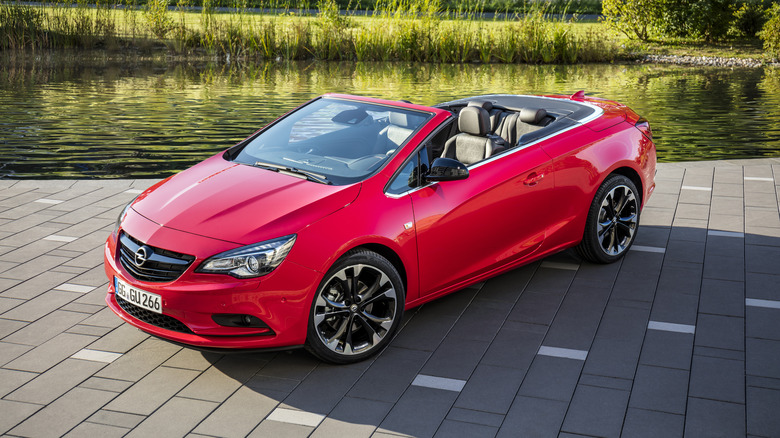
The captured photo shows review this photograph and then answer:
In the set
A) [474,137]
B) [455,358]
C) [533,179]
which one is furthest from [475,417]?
[474,137]

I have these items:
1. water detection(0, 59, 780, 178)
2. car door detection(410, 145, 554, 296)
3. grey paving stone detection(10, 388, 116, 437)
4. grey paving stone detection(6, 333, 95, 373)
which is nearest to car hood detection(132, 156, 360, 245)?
car door detection(410, 145, 554, 296)

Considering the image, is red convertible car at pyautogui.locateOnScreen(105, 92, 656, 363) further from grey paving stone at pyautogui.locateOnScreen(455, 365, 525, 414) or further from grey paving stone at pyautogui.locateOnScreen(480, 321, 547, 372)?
grey paving stone at pyautogui.locateOnScreen(455, 365, 525, 414)

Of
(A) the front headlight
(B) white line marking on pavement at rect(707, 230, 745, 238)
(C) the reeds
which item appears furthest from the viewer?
(C) the reeds

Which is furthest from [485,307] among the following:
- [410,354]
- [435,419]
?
[435,419]

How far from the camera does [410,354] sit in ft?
15.5

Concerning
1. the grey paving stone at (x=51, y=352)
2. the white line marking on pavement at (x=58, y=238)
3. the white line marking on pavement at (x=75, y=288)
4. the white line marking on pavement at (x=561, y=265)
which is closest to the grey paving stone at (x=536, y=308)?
the white line marking on pavement at (x=561, y=265)

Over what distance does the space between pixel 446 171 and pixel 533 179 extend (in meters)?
0.88

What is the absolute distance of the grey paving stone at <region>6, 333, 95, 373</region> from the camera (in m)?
4.50

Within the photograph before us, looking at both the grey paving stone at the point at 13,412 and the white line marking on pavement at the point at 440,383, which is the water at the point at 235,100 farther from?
the white line marking on pavement at the point at 440,383

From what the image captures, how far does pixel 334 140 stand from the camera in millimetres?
5340

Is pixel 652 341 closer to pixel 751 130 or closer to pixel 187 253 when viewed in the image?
pixel 187 253

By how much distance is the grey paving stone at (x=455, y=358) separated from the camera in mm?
4465

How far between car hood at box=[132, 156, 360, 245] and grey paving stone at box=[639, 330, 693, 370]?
2.07 m

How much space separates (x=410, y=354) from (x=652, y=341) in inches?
61.4
